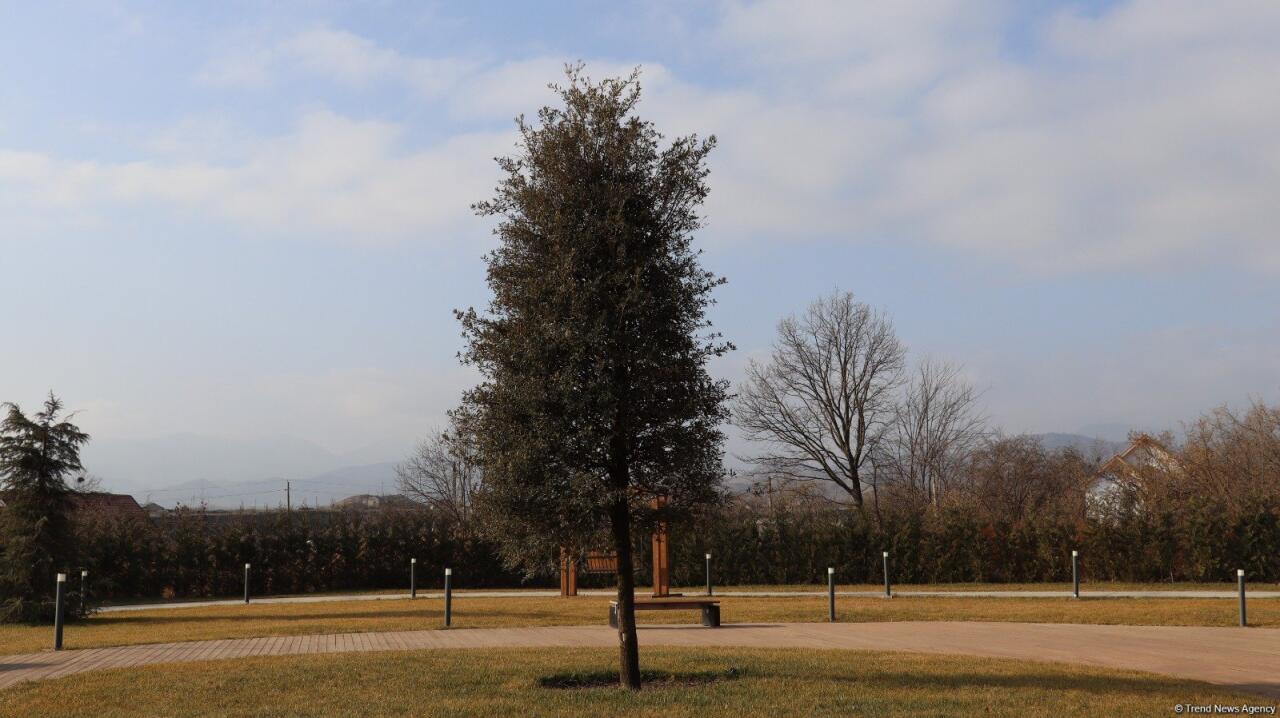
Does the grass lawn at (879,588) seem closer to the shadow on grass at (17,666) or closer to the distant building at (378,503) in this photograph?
the distant building at (378,503)

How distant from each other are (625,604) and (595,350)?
8.48ft

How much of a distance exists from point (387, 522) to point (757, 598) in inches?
512

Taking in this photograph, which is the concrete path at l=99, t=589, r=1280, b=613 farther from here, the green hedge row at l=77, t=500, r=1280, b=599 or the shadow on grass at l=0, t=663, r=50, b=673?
the shadow on grass at l=0, t=663, r=50, b=673

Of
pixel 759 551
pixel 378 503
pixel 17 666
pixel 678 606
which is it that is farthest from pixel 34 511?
pixel 378 503

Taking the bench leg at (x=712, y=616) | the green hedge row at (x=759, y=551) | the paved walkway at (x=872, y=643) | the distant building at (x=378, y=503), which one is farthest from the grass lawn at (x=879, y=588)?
the bench leg at (x=712, y=616)

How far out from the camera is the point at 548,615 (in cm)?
2042

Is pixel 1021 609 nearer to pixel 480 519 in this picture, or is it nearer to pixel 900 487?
pixel 480 519

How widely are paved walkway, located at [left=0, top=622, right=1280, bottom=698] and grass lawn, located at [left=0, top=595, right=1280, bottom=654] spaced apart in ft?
3.45

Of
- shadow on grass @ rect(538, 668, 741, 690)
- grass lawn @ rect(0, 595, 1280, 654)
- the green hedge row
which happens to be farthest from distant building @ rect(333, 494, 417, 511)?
Answer: shadow on grass @ rect(538, 668, 741, 690)

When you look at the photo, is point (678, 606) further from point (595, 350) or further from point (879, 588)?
point (879, 588)

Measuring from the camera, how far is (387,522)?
105ft

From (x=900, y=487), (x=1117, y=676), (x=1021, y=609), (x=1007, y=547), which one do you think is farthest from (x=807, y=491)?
(x=1117, y=676)

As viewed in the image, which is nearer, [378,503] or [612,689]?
[612,689]

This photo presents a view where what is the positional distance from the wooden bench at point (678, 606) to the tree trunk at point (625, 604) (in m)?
5.64
